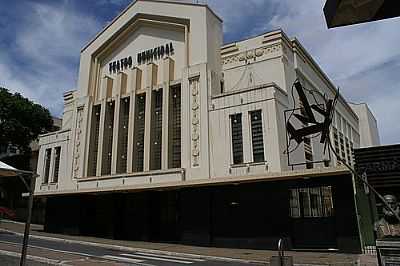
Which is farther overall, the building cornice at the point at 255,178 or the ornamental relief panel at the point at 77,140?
the ornamental relief panel at the point at 77,140

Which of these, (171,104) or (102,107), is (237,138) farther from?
(102,107)

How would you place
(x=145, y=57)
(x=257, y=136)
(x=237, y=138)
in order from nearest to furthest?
(x=257, y=136)
(x=237, y=138)
(x=145, y=57)

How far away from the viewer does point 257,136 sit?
1967 cm

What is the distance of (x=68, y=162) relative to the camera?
27234 millimetres

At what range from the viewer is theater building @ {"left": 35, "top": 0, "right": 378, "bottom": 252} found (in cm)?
1658

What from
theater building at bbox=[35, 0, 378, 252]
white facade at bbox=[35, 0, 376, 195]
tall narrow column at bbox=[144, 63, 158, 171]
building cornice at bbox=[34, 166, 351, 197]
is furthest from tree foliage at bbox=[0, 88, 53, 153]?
building cornice at bbox=[34, 166, 351, 197]

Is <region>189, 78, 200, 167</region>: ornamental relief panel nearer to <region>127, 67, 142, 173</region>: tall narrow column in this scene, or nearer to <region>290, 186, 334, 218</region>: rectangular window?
<region>127, 67, 142, 173</region>: tall narrow column

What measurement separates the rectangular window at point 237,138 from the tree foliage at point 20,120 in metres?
27.4

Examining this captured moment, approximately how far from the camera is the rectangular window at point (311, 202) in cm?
1595

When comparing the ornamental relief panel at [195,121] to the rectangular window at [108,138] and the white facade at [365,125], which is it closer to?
the rectangular window at [108,138]

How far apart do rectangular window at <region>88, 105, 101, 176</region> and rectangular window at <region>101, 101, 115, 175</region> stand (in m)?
1.03

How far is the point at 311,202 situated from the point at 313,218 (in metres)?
1.04

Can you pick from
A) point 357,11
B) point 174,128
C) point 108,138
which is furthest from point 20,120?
point 357,11

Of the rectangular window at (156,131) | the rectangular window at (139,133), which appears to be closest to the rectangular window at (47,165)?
the rectangular window at (139,133)
